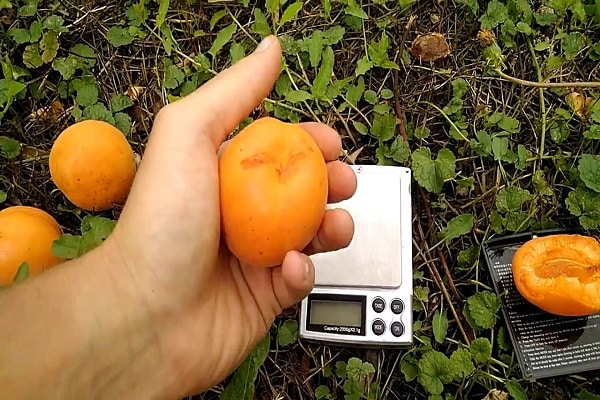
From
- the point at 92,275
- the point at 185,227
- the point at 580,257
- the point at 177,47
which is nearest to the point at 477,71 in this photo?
the point at 580,257

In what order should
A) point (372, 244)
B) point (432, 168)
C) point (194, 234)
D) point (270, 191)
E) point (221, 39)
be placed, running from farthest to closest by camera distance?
point (221, 39) < point (432, 168) < point (372, 244) < point (194, 234) < point (270, 191)

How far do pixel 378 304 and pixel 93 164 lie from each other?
40.4 inches

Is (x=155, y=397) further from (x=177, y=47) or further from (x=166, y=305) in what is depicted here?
(x=177, y=47)

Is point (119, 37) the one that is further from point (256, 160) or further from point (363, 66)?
point (256, 160)

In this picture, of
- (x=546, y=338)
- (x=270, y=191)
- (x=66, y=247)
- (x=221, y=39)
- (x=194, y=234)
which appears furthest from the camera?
(x=221, y=39)

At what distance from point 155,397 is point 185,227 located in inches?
19.0

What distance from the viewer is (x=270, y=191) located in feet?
5.18

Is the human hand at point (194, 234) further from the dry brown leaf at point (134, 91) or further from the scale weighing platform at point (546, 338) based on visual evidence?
the dry brown leaf at point (134, 91)

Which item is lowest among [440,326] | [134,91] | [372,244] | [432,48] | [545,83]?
[440,326]

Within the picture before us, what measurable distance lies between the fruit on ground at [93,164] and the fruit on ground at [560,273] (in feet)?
4.34

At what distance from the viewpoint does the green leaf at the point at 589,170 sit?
2423mm

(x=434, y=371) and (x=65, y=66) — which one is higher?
(x=65, y=66)

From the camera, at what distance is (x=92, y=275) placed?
176cm

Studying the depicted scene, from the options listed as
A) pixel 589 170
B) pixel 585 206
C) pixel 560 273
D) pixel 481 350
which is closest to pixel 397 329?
pixel 481 350
